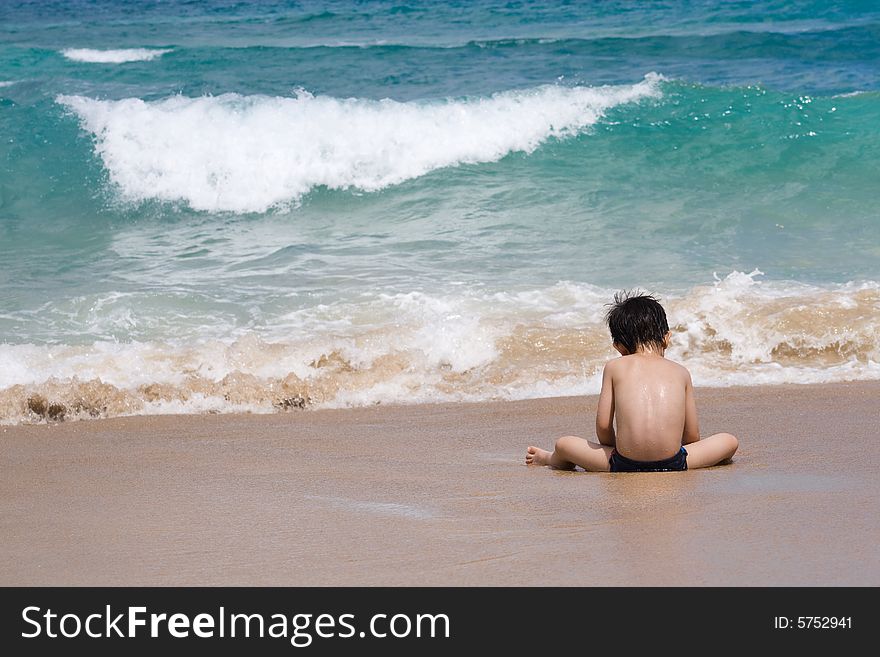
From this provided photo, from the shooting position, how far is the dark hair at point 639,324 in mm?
3904

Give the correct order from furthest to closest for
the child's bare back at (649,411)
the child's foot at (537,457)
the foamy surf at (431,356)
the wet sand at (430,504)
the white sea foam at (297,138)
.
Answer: the white sea foam at (297,138)
the foamy surf at (431,356)
the child's foot at (537,457)
the child's bare back at (649,411)
the wet sand at (430,504)

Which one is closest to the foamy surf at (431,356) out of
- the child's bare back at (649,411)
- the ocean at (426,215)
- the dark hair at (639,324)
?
the ocean at (426,215)

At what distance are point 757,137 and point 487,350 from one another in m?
7.04

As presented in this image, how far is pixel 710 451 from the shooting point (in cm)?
380

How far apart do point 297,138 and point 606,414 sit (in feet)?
28.8

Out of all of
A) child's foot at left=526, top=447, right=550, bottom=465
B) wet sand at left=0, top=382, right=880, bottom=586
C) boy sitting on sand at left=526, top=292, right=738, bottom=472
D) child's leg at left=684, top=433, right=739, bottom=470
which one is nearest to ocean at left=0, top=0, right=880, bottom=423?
wet sand at left=0, top=382, right=880, bottom=586

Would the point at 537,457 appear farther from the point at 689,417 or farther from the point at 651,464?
the point at 689,417

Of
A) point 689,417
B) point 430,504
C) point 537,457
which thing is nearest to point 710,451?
point 689,417

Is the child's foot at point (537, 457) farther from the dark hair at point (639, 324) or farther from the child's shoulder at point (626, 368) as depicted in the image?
the dark hair at point (639, 324)

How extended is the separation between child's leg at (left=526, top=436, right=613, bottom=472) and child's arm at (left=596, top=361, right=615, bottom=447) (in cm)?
4

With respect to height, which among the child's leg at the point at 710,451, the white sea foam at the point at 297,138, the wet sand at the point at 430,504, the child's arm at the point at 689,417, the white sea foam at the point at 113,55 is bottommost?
the wet sand at the point at 430,504

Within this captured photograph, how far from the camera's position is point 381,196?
10.8 m

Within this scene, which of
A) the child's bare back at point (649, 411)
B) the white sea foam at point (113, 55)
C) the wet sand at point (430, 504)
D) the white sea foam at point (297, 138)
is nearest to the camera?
the wet sand at point (430, 504)

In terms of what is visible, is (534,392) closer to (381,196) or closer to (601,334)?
(601,334)
